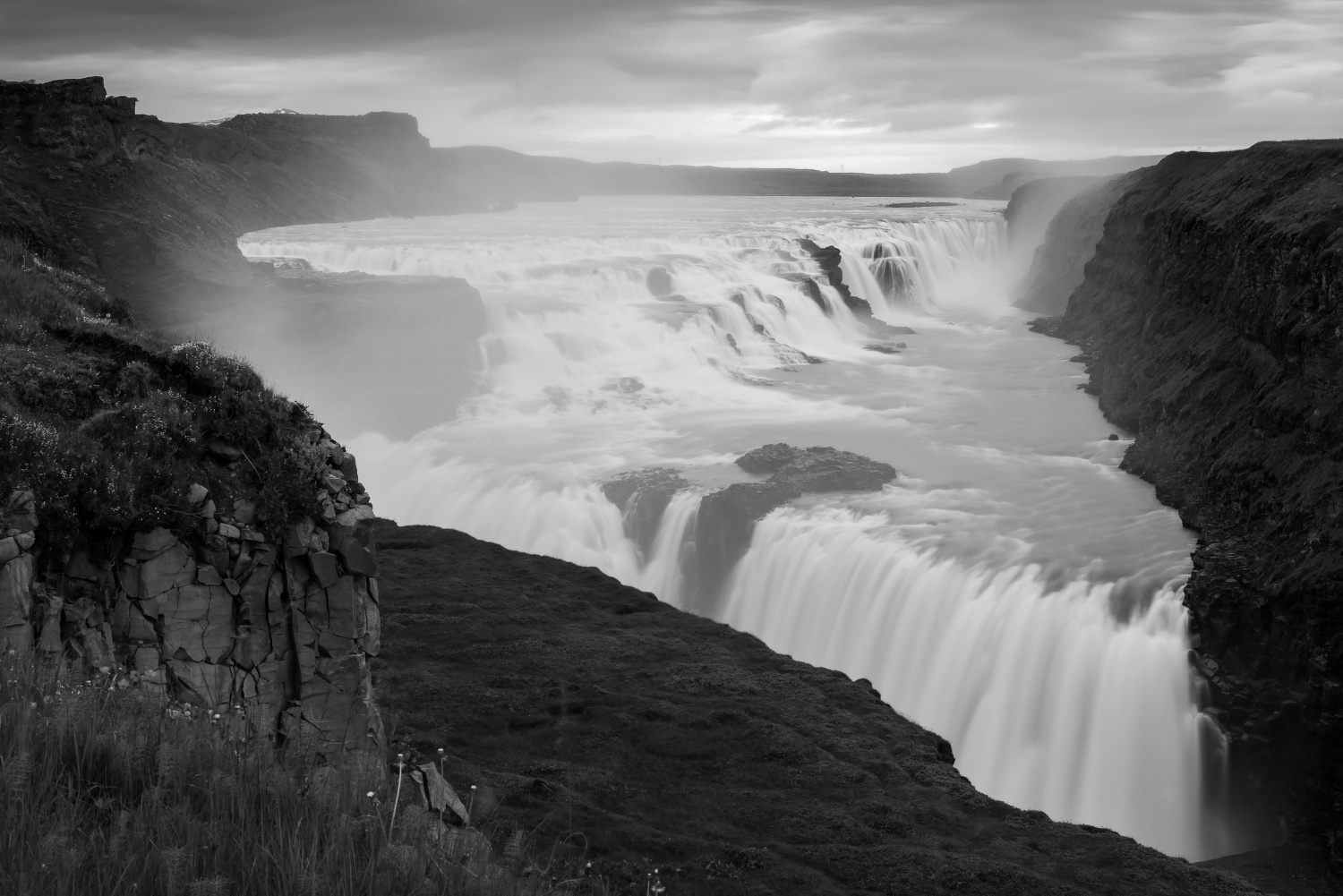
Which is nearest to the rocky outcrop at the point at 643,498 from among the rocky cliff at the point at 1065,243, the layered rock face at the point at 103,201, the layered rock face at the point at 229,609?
the layered rock face at the point at 103,201

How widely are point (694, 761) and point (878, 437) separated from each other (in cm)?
1589

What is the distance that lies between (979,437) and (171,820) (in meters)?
22.3

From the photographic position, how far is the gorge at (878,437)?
1243 cm

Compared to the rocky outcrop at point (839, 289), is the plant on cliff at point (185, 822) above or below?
below

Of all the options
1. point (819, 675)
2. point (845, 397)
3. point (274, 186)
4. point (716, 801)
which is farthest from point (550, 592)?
point (274, 186)

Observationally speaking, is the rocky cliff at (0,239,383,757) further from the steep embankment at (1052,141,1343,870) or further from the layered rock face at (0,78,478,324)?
the layered rock face at (0,78,478,324)

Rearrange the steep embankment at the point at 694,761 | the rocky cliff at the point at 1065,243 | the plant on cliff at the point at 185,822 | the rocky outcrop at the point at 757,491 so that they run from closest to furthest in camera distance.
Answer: the plant on cliff at the point at 185,822, the steep embankment at the point at 694,761, the rocky outcrop at the point at 757,491, the rocky cliff at the point at 1065,243

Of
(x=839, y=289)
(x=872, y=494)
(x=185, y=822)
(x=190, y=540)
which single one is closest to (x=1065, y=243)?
(x=839, y=289)

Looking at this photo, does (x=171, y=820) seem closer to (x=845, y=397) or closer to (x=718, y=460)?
(x=718, y=460)

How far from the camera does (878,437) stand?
80.8ft

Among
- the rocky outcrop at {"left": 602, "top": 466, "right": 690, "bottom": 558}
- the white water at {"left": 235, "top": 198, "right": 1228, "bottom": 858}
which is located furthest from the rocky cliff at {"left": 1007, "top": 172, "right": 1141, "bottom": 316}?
the rocky outcrop at {"left": 602, "top": 466, "right": 690, "bottom": 558}

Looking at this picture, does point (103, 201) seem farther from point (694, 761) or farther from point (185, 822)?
point (185, 822)

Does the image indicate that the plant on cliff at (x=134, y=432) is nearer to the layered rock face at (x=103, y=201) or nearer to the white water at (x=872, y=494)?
the white water at (x=872, y=494)

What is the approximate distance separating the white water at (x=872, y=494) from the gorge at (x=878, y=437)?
0.27 ft
